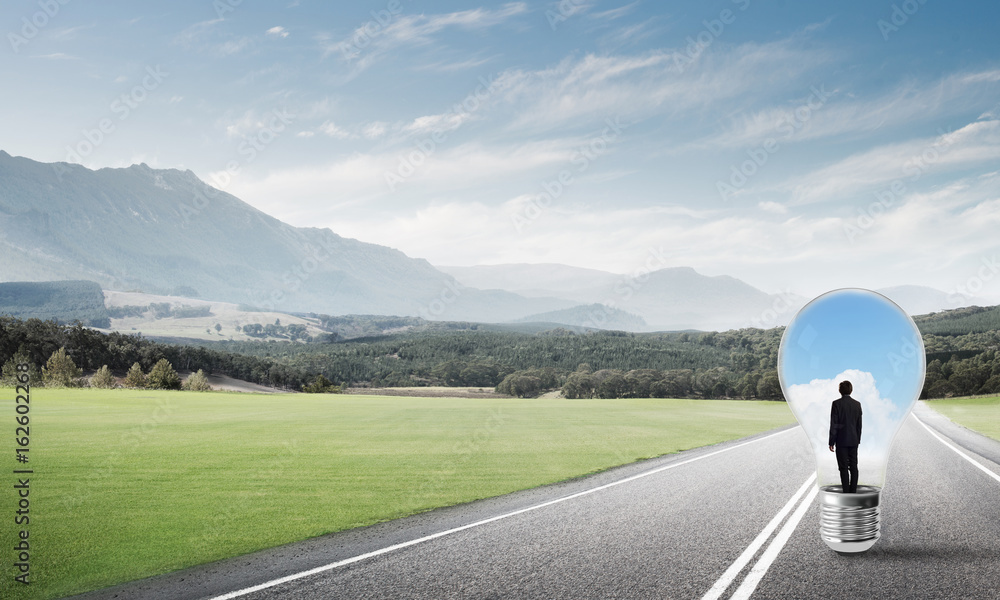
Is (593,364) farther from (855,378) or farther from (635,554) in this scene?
(855,378)

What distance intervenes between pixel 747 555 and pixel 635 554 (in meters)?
1.55

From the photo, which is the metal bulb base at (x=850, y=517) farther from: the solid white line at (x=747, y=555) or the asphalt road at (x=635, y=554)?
the solid white line at (x=747, y=555)

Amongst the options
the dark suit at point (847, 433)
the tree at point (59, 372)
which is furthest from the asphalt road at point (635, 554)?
the tree at point (59, 372)

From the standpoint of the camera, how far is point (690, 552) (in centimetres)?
861

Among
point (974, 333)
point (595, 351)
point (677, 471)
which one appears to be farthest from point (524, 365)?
point (677, 471)

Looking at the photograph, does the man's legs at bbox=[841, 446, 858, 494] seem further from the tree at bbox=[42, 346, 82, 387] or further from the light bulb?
the tree at bbox=[42, 346, 82, 387]

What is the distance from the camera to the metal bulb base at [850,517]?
7.90 meters

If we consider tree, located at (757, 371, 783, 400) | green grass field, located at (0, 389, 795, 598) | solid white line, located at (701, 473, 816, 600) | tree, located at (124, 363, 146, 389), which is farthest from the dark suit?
tree, located at (124, 363, 146, 389)

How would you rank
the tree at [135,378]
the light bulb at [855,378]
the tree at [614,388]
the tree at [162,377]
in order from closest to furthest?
the light bulb at [855,378] < the tree at [162,377] < the tree at [135,378] < the tree at [614,388]

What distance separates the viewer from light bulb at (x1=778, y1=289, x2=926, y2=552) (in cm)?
764

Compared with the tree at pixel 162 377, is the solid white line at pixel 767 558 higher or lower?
higher

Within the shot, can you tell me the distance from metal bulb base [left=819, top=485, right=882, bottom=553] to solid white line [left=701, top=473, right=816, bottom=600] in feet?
3.45

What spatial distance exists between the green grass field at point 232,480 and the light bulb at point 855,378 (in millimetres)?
8078

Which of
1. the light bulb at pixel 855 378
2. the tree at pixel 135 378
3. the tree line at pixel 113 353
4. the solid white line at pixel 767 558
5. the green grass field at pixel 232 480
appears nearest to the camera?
the solid white line at pixel 767 558
